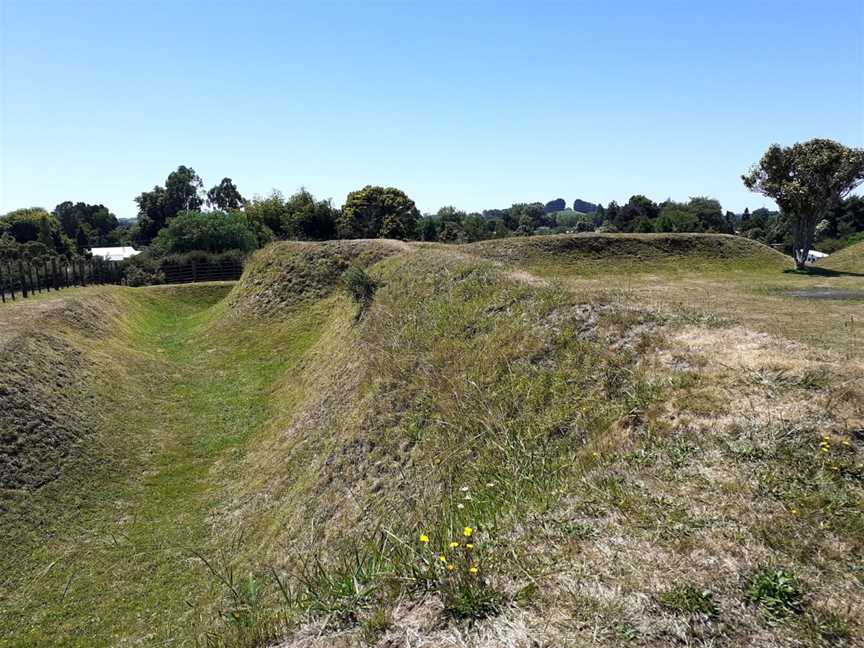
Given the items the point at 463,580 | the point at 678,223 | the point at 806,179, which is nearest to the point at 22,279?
the point at 463,580

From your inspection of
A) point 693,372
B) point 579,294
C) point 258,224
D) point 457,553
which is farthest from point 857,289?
point 258,224

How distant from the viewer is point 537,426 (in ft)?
25.5

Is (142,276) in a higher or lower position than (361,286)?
higher

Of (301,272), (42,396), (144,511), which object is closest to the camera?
(144,511)

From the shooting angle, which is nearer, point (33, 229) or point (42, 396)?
point (42, 396)

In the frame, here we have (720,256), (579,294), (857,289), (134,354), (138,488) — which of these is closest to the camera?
(579,294)

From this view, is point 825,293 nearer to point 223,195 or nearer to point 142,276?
point 142,276

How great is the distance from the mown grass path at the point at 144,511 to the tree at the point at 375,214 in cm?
5655

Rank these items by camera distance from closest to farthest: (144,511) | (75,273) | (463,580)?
1. (463,580)
2. (144,511)
3. (75,273)

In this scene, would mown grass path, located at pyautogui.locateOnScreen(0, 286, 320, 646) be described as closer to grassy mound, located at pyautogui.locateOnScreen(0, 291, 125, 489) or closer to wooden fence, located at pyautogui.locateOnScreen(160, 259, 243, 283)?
grassy mound, located at pyautogui.locateOnScreen(0, 291, 125, 489)

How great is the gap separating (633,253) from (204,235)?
4469 cm

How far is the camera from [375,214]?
7875cm

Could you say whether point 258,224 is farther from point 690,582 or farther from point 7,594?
point 690,582

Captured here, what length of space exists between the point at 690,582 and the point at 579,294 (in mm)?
8326
